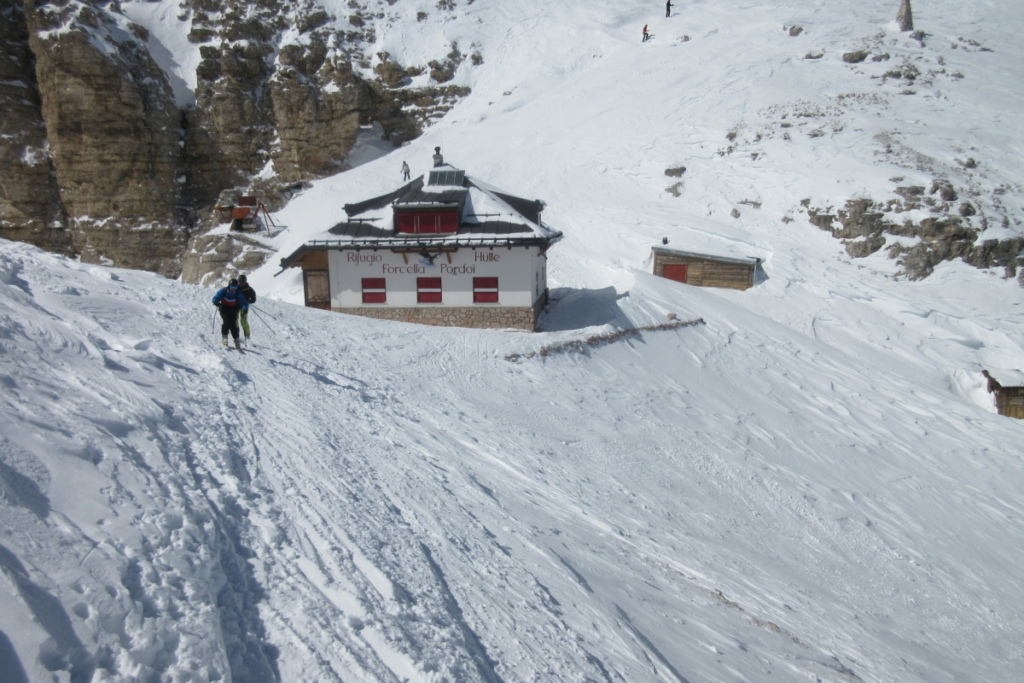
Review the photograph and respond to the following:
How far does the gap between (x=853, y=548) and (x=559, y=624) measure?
852 cm

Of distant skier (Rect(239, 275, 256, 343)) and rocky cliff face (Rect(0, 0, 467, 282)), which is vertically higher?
rocky cliff face (Rect(0, 0, 467, 282))

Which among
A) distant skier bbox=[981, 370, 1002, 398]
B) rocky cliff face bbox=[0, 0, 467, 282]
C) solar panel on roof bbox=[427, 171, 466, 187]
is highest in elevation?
rocky cliff face bbox=[0, 0, 467, 282]

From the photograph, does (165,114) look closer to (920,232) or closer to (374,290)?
(374,290)

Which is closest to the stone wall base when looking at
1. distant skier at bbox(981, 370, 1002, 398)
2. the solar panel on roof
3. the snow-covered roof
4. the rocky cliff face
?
the snow-covered roof

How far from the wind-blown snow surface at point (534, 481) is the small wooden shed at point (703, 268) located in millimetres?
1091

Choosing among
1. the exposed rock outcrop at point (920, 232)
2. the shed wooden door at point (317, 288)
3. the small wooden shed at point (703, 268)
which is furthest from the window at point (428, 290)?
the exposed rock outcrop at point (920, 232)

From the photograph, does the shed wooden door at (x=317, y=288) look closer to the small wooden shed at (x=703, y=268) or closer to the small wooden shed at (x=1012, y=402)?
the small wooden shed at (x=703, y=268)

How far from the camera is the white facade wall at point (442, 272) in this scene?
68.8 ft

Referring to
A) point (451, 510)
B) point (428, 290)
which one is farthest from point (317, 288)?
point (451, 510)

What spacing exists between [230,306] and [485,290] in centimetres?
1056

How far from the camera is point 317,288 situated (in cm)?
2281

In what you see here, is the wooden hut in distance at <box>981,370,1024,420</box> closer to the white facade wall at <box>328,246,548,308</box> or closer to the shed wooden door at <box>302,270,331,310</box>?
the white facade wall at <box>328,246,548,308</box>

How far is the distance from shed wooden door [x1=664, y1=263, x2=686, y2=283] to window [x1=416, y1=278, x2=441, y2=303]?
11.8 meters

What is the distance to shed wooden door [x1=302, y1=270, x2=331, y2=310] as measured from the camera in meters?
22.5
